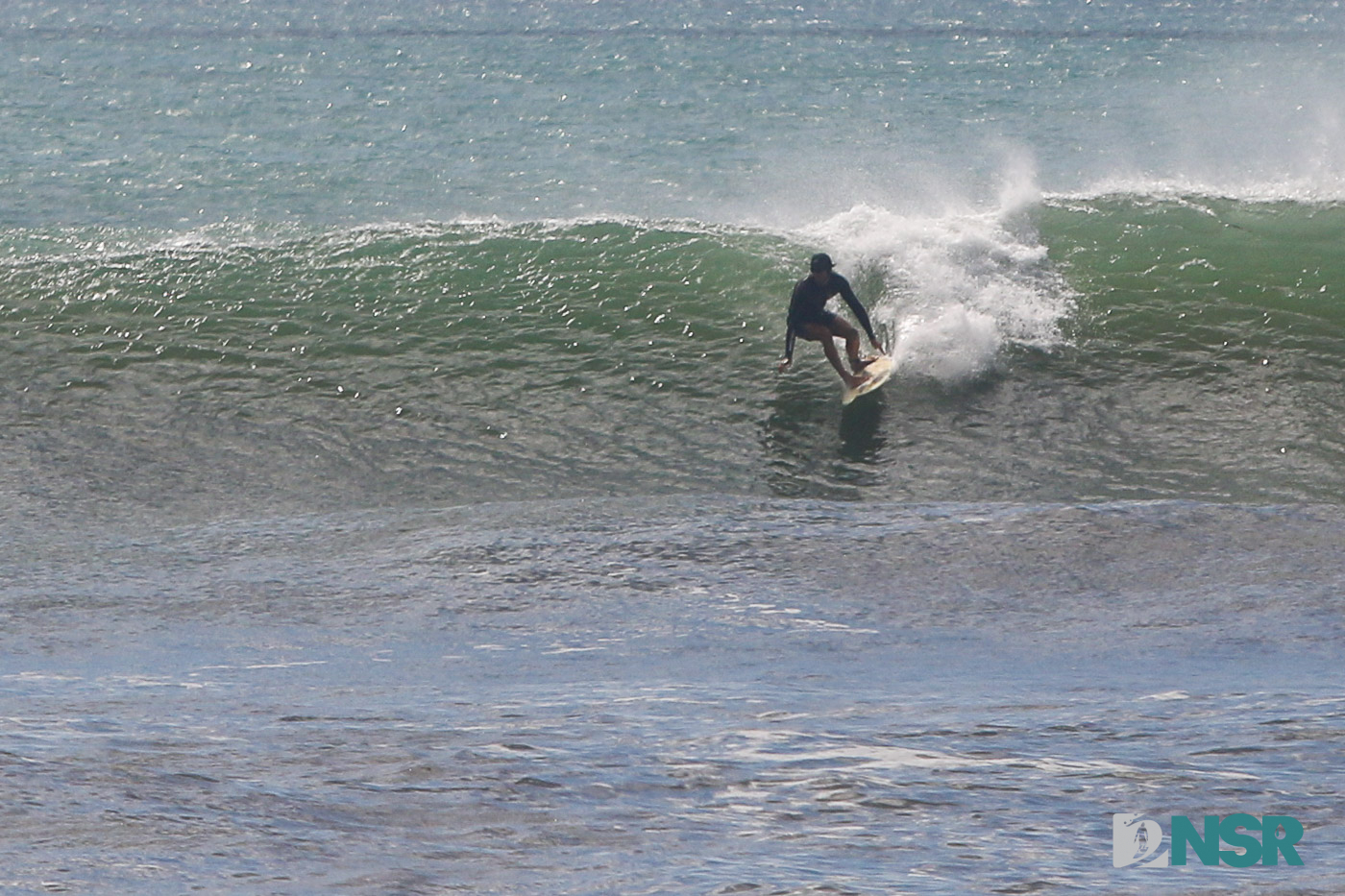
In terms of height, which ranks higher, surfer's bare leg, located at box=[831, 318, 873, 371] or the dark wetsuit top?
the dark wetsuit top

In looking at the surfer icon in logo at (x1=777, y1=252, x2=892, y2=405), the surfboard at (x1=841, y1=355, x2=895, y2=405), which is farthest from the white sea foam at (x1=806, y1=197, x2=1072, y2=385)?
the surfer icon in logo at (x1=777, y1=252, x2=892, y2=405)

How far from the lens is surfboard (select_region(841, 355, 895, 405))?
12.3m

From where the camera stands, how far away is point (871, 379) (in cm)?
1234

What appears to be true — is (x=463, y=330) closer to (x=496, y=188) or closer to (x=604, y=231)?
(x=604, y=231)

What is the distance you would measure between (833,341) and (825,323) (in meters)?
0.18

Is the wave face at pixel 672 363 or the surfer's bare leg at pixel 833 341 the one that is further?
the surfer's bare leg at pixel 833 341

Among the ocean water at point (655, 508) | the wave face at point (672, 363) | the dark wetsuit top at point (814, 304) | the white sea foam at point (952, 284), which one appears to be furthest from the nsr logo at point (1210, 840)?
the white sea foam at point (952, 284)

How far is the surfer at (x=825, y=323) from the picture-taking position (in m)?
12.1

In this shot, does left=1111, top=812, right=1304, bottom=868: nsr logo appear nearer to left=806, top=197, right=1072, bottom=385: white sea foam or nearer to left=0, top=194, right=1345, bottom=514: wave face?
Result: left=0, top=194, right=1345, bottom=514: wave face

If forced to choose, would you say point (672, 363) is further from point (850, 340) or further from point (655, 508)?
point (655, 508)

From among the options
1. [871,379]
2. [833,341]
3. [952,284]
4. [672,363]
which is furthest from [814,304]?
[952,284]

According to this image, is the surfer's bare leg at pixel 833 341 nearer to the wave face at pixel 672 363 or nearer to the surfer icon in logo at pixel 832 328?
the surfer icon in logo at pixel 832 328

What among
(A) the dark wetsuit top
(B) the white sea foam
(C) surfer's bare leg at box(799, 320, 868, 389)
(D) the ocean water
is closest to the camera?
(D) the ocean water

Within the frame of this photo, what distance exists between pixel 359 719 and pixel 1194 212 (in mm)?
13433
